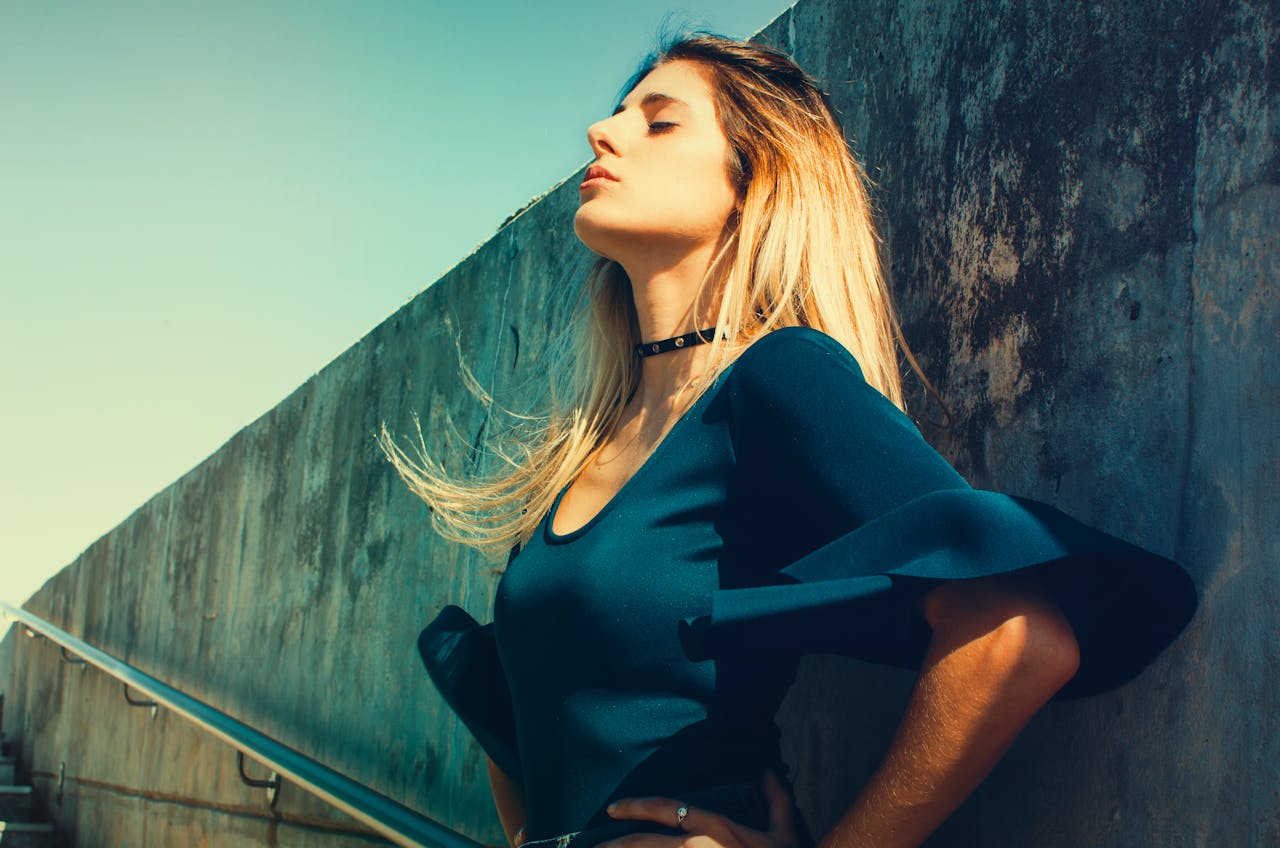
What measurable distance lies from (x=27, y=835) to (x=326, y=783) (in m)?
4.57

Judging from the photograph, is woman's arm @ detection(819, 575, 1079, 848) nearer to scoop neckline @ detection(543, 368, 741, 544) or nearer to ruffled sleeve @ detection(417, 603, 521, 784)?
scoop neckline @ detection(543, 368, 741, 544)

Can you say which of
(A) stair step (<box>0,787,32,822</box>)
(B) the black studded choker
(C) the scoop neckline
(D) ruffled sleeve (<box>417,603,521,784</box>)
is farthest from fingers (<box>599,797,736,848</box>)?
(A) stair step (<box>0,787,32,822</box>)

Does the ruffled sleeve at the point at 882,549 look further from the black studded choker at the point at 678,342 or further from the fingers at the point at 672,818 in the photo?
the black studded choker at the point at 678,342

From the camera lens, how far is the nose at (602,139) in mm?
1525

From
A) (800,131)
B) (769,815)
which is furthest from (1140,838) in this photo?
(800,131)

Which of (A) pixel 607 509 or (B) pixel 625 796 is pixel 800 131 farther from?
(B) pixel 625 796

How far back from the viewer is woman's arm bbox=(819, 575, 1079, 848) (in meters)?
0.98

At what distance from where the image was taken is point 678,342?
1.54m

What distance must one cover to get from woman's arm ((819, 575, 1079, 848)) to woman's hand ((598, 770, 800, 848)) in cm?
16

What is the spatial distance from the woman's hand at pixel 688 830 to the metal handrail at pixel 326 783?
1125 mm

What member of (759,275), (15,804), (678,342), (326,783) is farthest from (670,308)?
(15,804)

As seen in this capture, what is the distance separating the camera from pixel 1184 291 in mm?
1169

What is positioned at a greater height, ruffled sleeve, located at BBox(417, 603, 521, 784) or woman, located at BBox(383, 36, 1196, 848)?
woman, located at BBox(383, 36, 1196, 848)

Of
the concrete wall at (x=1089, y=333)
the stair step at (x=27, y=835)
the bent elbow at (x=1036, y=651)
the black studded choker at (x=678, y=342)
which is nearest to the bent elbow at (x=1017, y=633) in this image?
the bent elbow at (x=1036, y=651)
